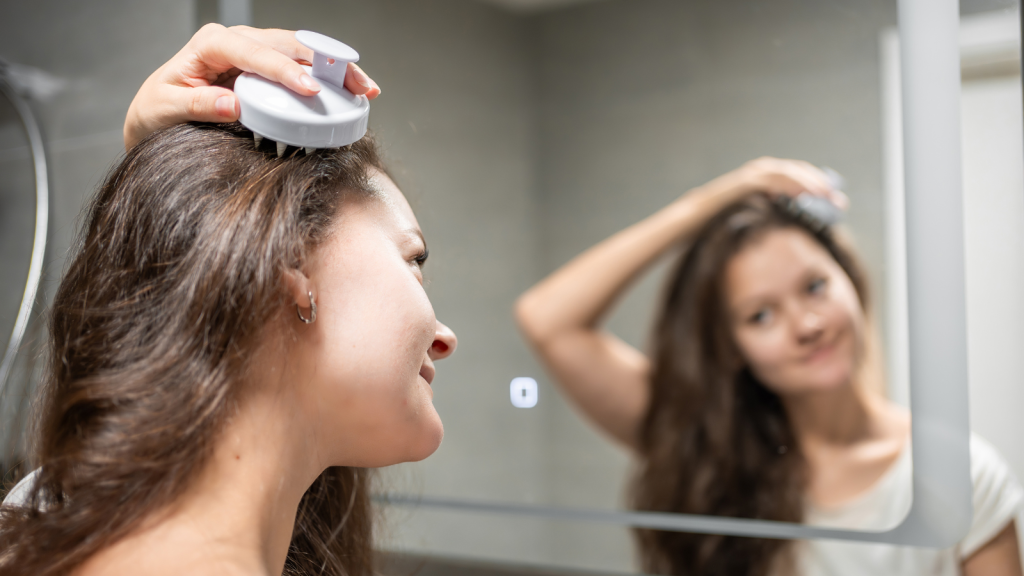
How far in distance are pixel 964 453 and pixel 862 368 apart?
96 mm

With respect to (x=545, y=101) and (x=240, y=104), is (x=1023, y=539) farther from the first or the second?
(x=240, y=104)

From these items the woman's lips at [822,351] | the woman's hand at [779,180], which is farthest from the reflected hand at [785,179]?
the woman's lips at [822,351]

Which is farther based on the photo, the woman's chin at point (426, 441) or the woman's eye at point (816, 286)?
the woman's eye at point (816, 286)

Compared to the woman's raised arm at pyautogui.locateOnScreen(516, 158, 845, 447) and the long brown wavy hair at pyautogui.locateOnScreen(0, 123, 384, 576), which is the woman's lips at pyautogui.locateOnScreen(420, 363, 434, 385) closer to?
the long brown wavy hair at pyautogui.locateOnScreen(0, 123, 384, 576)

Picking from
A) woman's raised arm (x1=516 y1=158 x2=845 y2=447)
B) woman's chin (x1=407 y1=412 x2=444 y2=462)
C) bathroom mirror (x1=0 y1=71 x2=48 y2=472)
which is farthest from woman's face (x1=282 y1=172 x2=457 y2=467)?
bathroom mirror (x1=0 y1=71 x2=48 y2=472)

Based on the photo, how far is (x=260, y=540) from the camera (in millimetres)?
409

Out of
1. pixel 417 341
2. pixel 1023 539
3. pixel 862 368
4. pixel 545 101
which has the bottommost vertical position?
pixel 1023 539

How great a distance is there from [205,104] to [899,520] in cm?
62

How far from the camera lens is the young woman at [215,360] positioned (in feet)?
1.24

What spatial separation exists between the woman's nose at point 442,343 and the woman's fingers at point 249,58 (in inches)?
7.5

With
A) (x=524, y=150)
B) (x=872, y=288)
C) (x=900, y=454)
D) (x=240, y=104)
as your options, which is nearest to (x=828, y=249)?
(x=872, y=288)

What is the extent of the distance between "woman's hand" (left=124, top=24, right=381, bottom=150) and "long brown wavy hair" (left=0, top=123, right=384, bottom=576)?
22 millimetres

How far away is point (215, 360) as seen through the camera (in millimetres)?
398

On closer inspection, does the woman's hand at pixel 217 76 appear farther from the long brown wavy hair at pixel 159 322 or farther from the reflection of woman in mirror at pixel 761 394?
the reflection of woman in mirror at pixel 761 394
